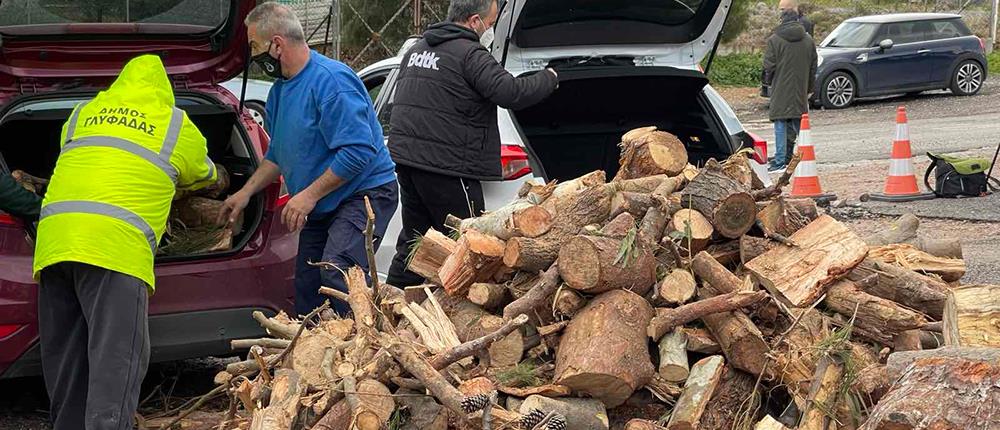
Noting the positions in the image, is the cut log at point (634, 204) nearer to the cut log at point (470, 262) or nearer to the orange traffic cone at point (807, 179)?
the cut log at point (470, 262)

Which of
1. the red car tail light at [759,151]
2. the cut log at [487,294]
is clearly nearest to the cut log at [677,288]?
the cut log at [487,294]

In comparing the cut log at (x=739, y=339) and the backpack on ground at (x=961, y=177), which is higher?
the cut log at (x=739, y=339)

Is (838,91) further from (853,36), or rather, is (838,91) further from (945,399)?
(945,399)

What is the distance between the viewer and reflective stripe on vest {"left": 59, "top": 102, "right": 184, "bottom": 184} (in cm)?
462

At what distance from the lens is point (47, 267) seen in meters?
4.57

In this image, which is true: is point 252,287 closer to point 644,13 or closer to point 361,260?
point 361,260

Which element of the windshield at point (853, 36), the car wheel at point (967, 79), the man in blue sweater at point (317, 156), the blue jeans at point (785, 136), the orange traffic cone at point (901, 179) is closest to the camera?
the man in blue sweater at point (317, 156)

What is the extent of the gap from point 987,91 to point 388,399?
19735 mm

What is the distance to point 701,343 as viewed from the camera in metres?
4.14

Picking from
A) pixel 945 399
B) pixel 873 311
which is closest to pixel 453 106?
pixel 873 311

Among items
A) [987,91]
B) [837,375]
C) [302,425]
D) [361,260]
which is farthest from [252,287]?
[987,91]

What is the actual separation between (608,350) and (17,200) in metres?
2.51

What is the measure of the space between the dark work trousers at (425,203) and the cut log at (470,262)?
118 centimetres

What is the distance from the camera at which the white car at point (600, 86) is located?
6.17 metres
